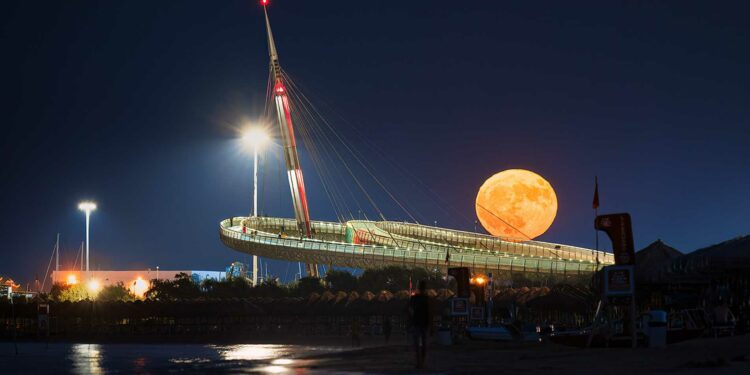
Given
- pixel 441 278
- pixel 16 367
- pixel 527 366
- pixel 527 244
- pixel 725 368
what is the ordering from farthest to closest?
pixel 527 244
pixel 441 278
pixel 16 367
pixel 527 366
pixel 725 368

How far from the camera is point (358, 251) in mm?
97188

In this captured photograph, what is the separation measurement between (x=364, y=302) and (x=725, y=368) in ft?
→ 143

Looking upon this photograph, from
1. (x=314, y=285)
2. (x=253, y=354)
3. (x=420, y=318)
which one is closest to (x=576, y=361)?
(x=420, y=318)

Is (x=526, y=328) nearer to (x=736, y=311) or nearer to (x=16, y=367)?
(x=736, y=311)

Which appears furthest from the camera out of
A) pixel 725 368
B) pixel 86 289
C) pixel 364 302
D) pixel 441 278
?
pixel 86 289

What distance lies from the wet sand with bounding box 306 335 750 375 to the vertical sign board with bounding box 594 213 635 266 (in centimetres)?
249

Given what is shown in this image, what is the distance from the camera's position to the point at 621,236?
24781mm

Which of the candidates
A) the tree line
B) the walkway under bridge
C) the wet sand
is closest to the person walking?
the wet sand

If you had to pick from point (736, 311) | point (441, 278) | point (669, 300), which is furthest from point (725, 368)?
point (441, 278)

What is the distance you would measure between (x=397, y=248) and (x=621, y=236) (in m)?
72.2

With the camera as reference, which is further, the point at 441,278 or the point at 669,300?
the point at 441,278

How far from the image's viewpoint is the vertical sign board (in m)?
24.6

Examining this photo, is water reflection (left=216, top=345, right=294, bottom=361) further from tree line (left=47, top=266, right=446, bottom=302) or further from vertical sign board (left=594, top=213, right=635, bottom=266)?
tree line (left=47, top=266, right=446, bottom=302)

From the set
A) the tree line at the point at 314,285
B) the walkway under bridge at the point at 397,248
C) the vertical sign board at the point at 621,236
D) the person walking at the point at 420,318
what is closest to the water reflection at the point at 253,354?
the person walking at the point at 420,318
